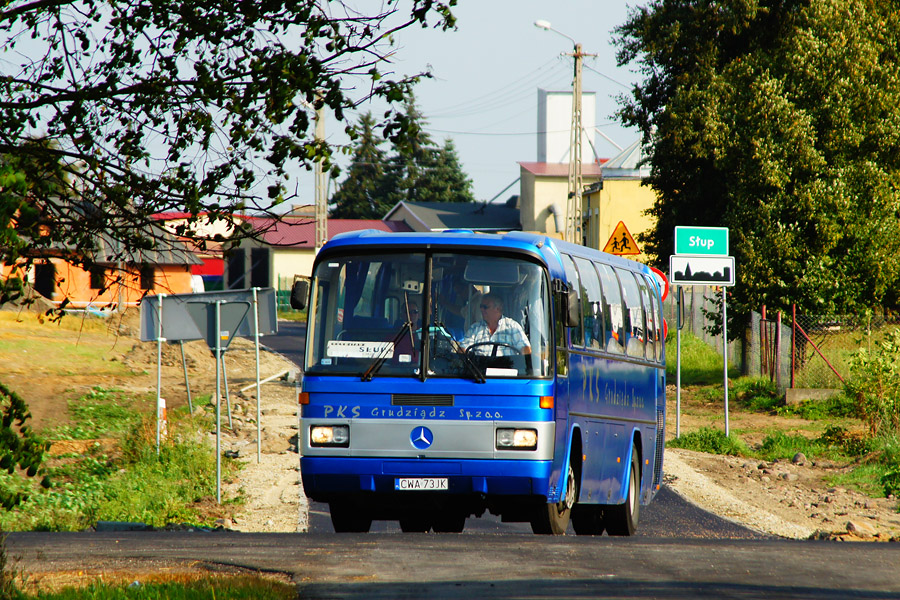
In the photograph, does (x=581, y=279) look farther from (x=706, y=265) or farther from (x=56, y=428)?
(x=56, y=428)

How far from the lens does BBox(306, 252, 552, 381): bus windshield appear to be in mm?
10570

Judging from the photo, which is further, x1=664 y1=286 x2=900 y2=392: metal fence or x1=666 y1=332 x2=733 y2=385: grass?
x1=666 y1=332 x2=733 y2=385: grass

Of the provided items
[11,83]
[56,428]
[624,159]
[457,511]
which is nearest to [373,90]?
[11,83]

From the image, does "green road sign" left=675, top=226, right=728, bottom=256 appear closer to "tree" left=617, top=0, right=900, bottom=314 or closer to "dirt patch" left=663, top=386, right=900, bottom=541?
"dirt patch" left=663, top=386, right=900, bottom=541

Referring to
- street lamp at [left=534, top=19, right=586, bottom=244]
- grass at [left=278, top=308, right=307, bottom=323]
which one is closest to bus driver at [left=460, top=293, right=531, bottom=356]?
street lamp at [left=534, top=19, right=586, bottom=244]

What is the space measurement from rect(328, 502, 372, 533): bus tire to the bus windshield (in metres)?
1.53

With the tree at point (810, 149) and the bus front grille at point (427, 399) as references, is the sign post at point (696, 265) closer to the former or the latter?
the tree at point (810, 149)

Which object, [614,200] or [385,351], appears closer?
[385,351]

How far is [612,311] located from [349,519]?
381cm

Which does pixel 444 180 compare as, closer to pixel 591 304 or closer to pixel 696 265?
pixel 696 265

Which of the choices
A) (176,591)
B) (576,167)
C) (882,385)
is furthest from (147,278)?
(576,167)

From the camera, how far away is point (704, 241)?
72.0ft

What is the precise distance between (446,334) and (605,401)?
2.81 metres

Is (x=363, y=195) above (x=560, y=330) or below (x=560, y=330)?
above
